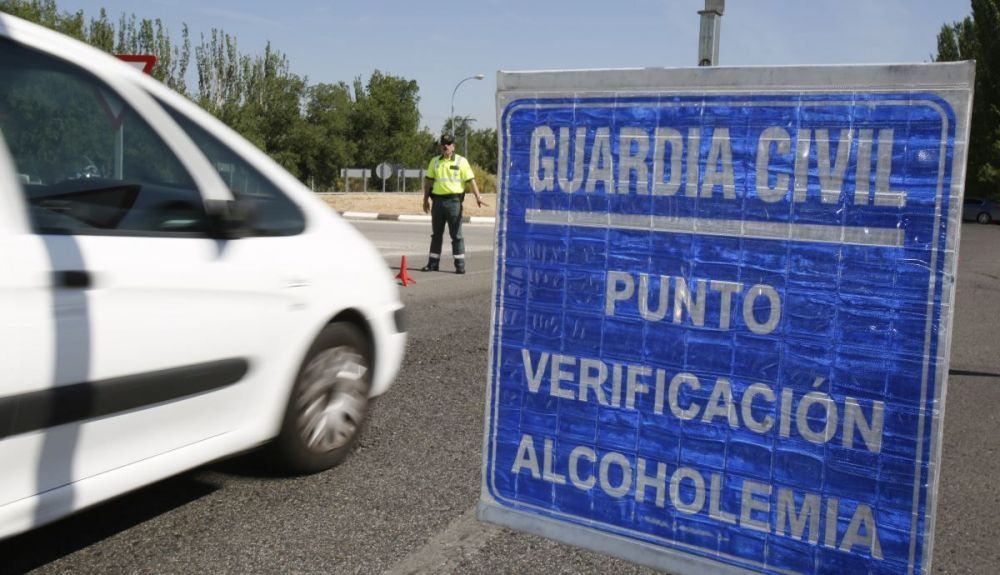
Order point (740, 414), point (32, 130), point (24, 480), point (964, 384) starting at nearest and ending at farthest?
point (740, 414) → point (24, 480) → point (32, 130) → point (964, 384)

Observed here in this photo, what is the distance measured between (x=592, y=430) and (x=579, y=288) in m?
0.31

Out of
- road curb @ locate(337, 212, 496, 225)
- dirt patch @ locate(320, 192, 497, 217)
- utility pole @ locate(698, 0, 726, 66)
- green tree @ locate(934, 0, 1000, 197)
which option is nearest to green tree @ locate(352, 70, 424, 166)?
dirt patch @ locate(320, 192, 497, 217)

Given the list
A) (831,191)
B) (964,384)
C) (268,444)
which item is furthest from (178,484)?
(964,384)

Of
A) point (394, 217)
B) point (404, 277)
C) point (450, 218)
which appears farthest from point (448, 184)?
point (394, 217)

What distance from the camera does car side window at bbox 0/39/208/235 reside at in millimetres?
2922

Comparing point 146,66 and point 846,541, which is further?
point 146,66

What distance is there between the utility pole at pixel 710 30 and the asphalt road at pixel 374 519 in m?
3.68

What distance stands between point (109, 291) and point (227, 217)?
62cm

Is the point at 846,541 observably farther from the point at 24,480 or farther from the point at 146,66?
the point at 146,66

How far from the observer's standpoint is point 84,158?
10.5 ft

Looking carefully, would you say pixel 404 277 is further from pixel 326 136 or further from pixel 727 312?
pixel 326 136

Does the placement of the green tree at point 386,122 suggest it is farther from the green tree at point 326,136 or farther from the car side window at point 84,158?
the car side window at point 84,158

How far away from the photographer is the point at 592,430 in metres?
2.19

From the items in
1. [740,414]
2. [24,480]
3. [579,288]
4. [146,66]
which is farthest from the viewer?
[146,66]
